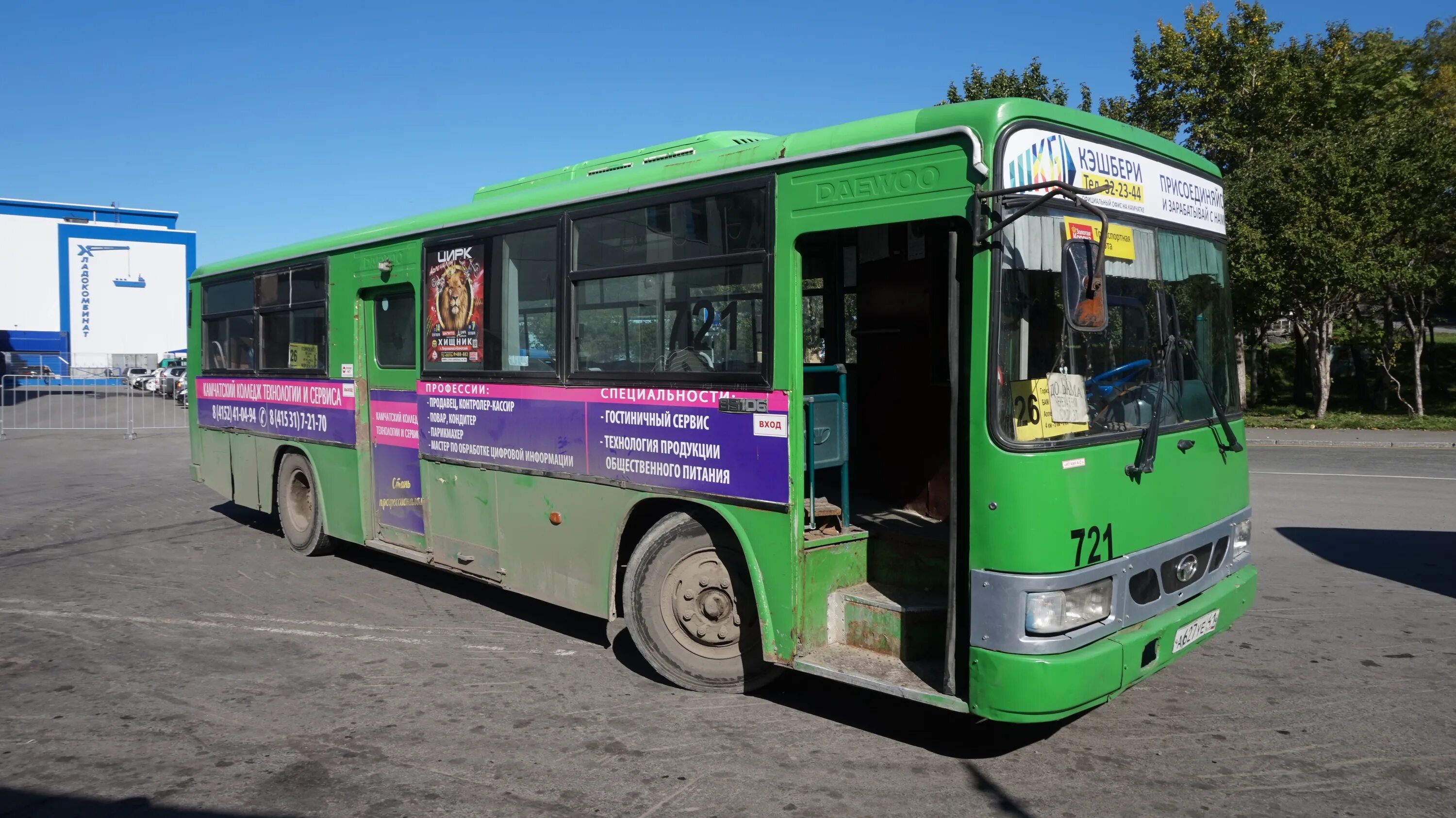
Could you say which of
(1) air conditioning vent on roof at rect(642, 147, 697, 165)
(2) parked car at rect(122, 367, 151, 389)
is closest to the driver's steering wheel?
(1) air conditioning vent on roof at rect(642, 147, 697, 165)

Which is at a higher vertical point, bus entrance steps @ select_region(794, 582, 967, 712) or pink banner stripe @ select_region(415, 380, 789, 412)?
pink banner stripe @ select_region(415, 380, 789, 412)

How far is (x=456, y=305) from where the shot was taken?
23.6 feet

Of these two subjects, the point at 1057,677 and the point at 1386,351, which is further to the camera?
the point at 1386,351

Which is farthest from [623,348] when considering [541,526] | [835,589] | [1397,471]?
[1397,471]

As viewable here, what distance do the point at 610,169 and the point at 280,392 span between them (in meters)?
4.76

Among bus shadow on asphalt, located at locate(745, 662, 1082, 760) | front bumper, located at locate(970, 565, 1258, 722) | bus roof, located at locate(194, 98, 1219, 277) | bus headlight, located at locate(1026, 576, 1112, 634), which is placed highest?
bus roof, located at locate(194, 98, 1219, 277)

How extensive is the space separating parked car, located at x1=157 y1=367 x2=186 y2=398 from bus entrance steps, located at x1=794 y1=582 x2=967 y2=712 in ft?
123

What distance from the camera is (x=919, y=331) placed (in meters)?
6.16

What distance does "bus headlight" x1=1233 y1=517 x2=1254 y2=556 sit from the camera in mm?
5398

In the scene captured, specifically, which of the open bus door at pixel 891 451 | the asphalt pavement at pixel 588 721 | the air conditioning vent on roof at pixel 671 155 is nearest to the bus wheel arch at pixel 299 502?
the asphalt pavement at pixel 588 721

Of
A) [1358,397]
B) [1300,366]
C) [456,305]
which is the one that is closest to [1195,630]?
[456,305]

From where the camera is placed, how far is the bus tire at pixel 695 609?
5430 mm

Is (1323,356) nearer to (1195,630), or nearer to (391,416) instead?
(1195,630)

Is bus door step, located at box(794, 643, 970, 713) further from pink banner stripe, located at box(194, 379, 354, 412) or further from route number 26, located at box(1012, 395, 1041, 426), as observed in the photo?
pink banner stripe, located at box(194, 379, 354, 412)
